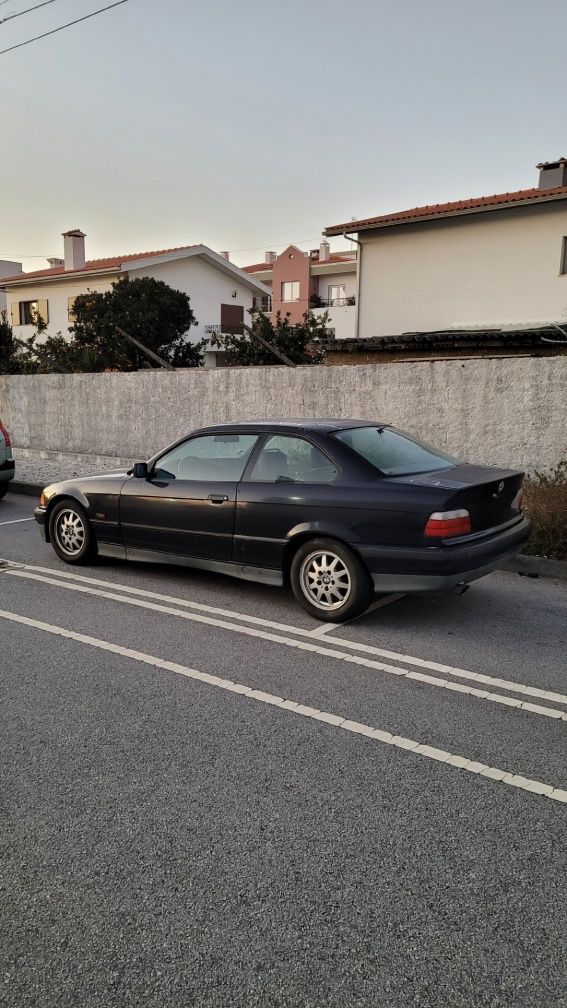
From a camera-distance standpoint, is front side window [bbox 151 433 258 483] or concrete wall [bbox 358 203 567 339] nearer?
front side window [bbox 151 433 258 483]

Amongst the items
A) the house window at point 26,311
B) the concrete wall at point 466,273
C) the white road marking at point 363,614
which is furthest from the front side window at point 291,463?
the house window at point 26,311

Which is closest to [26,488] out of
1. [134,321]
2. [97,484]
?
[97,484]

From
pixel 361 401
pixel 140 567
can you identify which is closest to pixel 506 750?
pixel 140 567

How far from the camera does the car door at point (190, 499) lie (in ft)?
A: 20.1

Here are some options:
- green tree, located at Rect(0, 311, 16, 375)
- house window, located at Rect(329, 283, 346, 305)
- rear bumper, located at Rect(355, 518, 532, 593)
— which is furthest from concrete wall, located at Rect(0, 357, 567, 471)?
house window, located at Rect(329, 283, 346, 305)

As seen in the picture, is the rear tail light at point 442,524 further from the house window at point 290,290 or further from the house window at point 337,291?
the house window at point 290,290

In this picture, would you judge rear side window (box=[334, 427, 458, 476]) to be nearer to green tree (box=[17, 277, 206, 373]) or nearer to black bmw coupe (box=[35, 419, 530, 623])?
black bmw coupe (box=[35, 419, 530, 623])

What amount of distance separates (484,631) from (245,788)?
105 inches

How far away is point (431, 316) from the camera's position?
2203 centimetres

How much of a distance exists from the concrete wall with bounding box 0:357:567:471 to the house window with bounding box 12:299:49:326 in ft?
68.2

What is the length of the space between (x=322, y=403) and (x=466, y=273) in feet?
36.4

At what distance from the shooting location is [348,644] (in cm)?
512

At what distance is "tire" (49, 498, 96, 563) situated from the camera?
7137mm

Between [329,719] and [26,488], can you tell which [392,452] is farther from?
[26,488]
